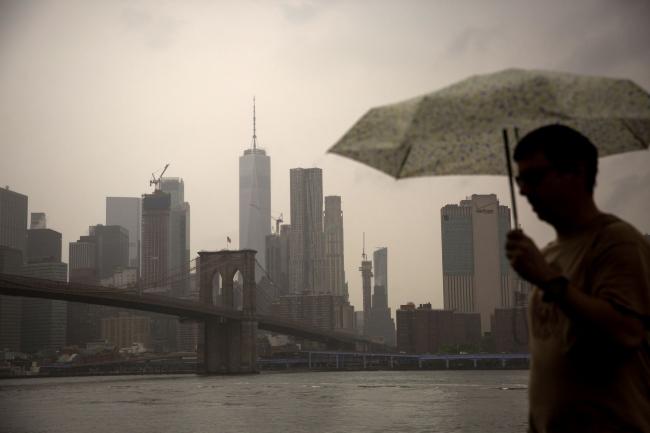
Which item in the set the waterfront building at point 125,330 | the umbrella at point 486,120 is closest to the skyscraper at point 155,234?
the waterfront building at point 125,330

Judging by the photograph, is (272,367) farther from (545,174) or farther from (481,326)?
(545,174)

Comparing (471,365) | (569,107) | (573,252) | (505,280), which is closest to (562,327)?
(573,252)

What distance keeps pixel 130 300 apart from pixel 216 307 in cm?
1278

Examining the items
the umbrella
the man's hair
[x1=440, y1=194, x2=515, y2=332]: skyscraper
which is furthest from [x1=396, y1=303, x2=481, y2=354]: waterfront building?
the man's hair

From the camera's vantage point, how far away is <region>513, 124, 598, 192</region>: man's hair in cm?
237

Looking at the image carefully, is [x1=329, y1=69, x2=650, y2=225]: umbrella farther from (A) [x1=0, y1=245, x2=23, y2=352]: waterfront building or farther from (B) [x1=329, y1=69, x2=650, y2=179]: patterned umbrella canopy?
(A) [x1=0, y1=245, x2=23, y2=352]: waterfront building

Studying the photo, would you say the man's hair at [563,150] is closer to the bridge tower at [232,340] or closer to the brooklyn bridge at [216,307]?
the brooklyn bridge at [216,307]

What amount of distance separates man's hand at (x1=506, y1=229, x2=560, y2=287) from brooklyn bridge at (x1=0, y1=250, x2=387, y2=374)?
48.2 metres

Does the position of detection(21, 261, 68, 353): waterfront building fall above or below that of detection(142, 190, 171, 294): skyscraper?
below

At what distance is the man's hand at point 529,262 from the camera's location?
7.18 feet

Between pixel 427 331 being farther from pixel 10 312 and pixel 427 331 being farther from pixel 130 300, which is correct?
pixel 130 300

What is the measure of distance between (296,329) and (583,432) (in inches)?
2735

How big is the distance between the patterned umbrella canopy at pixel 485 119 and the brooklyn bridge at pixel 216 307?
156 ft

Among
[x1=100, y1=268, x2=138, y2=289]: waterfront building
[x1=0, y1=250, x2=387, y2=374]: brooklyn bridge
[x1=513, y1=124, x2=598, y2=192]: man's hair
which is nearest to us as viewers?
[x1=513, y1=124, x2=598, y2=192]: man's hair
